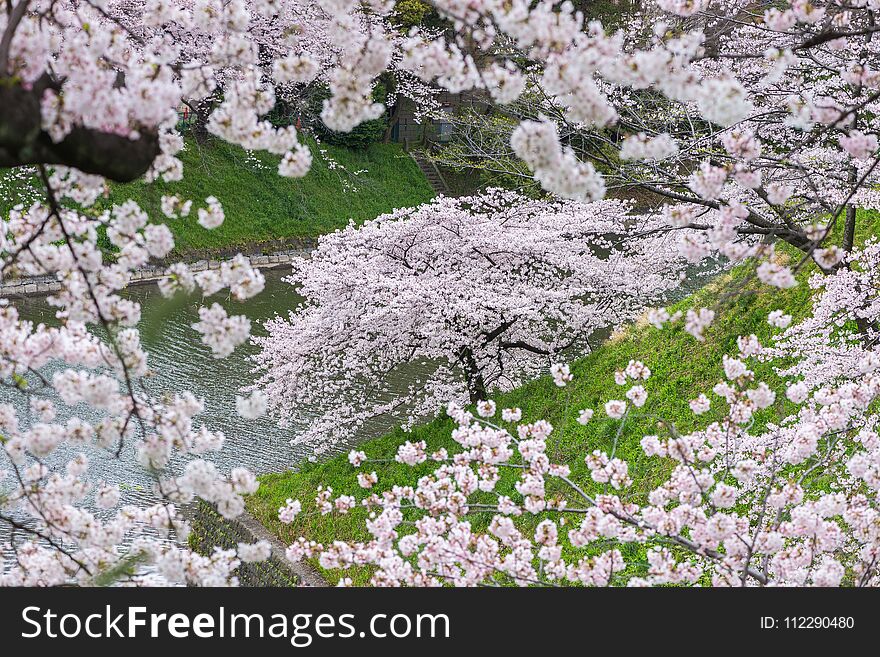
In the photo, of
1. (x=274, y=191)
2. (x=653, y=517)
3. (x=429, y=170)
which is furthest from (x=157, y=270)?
(x=653, y=517)

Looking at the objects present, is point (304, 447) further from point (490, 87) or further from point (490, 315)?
point (490, 87)

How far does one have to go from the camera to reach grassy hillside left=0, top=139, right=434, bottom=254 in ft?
71.1

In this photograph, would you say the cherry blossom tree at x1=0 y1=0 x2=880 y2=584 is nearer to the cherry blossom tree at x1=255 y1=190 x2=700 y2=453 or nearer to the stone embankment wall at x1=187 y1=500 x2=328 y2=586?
the stone embankment wall at x1=187 y1=500 x2=328 y2=586

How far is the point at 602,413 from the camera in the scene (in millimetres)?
9344

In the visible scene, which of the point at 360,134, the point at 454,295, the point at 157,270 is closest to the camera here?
the point at 454,295

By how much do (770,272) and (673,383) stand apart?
5.97 m

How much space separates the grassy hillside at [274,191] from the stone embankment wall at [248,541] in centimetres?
1133

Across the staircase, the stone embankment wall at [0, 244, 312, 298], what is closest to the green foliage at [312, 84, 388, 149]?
the staircase

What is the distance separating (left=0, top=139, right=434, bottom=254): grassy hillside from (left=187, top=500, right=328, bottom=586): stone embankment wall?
11327mm

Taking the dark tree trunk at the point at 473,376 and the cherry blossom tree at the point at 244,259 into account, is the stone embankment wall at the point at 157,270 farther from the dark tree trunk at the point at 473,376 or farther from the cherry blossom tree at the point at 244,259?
the cherry blossom tree at the point at 244,259

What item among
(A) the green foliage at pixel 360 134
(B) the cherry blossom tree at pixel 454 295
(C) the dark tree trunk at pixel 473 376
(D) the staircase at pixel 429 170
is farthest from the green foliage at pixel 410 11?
(C) the dark tree trunk at pixel 473 376

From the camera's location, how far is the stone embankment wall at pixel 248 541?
27.9 ft

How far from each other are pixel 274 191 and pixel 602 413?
1740cm

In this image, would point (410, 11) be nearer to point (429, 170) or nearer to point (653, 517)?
point (429, 170)
